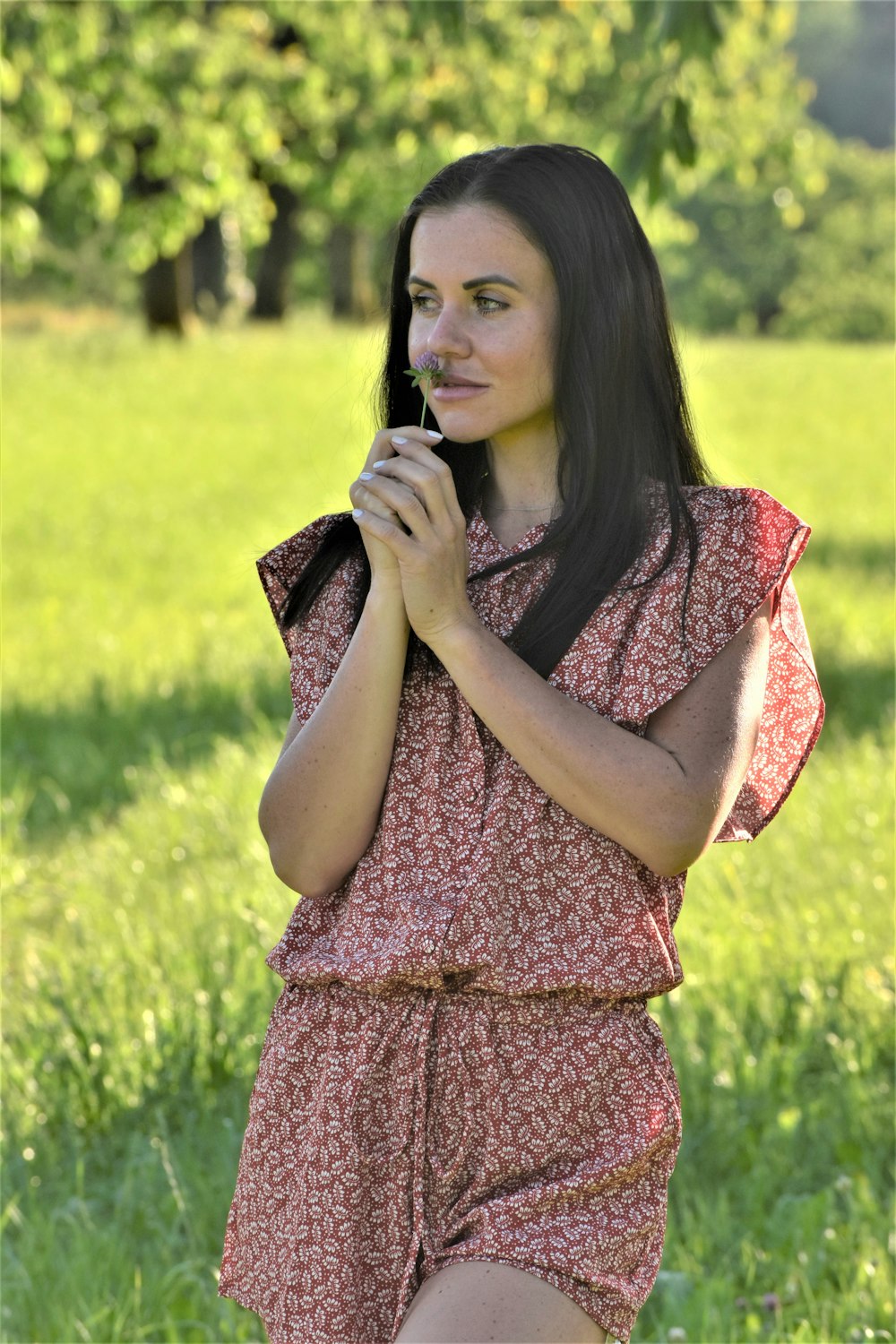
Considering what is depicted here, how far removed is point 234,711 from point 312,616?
4.94 meters

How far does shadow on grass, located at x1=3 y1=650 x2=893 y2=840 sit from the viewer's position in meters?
6.04

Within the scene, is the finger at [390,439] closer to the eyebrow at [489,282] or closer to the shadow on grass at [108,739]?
the eyebrow at [489,282]

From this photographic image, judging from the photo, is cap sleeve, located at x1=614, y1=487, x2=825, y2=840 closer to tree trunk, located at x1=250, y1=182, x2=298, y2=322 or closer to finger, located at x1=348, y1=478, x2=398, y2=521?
finger, located at x1=348, y1=478, x2=398, y2=521

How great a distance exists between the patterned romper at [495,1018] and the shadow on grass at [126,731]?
3702 mm

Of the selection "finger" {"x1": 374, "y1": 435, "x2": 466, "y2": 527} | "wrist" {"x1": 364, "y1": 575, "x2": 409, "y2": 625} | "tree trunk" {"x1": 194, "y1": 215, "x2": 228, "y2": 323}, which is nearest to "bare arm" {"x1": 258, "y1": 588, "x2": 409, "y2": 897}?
"wrist" {"x1": 364, "y1": 575, "x2": 409, "y2": 625}

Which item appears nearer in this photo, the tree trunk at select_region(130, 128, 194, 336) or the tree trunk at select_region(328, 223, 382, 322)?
the tree trunk at select_region(130, 128, 194, 336)

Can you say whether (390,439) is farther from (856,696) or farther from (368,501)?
(856,696)

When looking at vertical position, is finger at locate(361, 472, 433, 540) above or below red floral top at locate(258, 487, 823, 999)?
above

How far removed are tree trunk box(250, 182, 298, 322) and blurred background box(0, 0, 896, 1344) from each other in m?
9.89

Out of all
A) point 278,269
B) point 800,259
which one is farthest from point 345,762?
point 800,259

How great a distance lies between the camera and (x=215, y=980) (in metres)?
4.13

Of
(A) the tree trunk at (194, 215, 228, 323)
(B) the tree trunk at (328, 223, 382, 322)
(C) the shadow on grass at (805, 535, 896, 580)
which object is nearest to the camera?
(C) the shadow on grass at (805, 535, 896, 580)

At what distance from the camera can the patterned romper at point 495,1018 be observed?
77.2 inches

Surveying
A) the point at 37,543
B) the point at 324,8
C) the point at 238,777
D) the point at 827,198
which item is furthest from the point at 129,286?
the point at 238,777
